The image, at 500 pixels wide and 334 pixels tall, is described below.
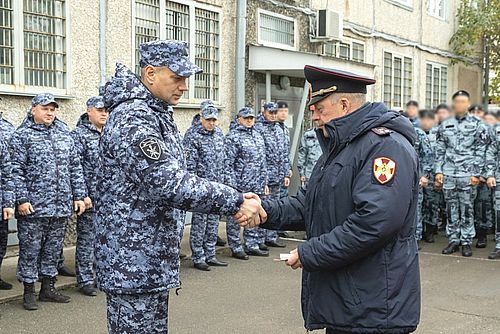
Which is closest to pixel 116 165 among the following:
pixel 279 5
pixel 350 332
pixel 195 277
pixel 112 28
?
pixel 350 332

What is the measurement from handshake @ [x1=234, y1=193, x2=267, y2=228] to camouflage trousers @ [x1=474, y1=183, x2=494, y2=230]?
755 cm

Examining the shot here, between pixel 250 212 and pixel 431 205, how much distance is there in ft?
→ 25.7

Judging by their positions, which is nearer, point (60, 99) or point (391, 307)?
point (391, 307)

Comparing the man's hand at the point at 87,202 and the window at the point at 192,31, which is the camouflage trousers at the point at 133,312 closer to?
the man's hand at the point at 87,202

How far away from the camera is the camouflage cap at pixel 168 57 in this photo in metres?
3.22

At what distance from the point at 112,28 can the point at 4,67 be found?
73.9 inches

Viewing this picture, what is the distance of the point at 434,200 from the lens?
34.4ft

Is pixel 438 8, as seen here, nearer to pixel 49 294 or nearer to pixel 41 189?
pixel 41 189

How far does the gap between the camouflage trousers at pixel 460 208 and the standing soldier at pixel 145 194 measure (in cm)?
635

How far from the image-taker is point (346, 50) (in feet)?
52.2

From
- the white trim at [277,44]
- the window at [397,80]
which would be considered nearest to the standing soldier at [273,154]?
the white trim at [277,44]

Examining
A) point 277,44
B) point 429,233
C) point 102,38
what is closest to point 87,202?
point 102,38

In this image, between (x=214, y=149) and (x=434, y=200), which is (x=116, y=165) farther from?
(x=434, y=200)

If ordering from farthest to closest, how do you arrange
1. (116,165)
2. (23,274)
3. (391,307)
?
(23,274)
(116,165)
(391,307)
